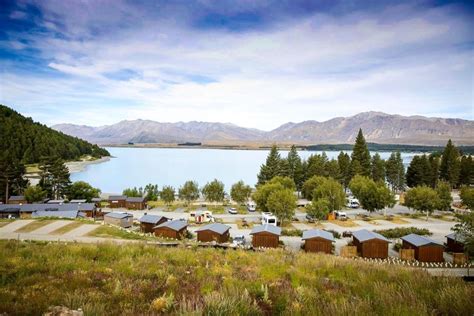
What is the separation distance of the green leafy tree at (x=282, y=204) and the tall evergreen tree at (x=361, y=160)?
31.6 metres

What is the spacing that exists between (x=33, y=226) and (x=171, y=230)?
1309 cm

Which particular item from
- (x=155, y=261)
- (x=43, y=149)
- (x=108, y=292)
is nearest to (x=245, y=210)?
(x=155, y=261)

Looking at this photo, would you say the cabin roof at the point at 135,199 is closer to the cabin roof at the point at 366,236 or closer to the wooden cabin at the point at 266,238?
the wooden cabin at the point at 266,238

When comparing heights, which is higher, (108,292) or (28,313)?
(28,313)

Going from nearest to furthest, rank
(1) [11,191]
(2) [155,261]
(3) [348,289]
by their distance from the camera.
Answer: (3) [348,289]
(2) [155,261]
(1) [11,191]

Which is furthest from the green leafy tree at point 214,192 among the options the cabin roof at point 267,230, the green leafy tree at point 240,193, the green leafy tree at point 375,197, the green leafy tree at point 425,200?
the green leafy tree at point 425,200

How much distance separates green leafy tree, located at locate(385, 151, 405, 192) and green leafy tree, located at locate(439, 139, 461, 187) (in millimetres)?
8400

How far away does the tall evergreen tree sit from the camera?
60.8 m

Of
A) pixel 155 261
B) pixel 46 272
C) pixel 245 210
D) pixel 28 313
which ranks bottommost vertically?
pixel 245 210

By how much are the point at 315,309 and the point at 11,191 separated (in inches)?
2584

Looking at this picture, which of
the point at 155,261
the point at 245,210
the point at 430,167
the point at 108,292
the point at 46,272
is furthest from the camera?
the point at 430,167

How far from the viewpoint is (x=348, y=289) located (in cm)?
587

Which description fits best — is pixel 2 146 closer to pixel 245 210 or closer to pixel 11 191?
pixel 11 191

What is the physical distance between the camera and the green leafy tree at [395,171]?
6581cm
